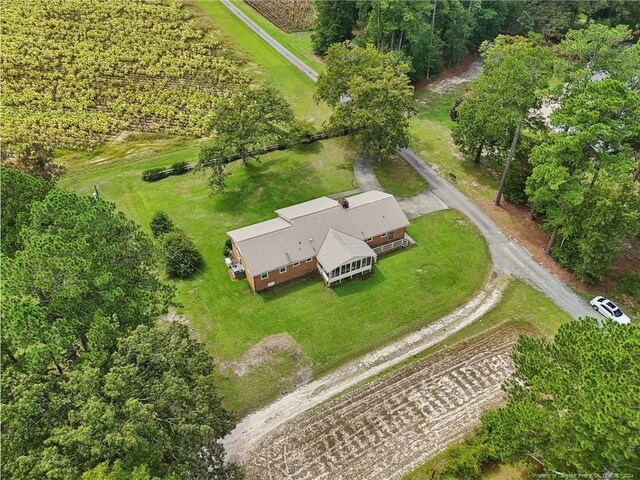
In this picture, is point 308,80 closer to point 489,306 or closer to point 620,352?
point 489,306

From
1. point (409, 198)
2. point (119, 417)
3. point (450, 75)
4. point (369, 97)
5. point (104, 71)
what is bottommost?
point (409, 198)

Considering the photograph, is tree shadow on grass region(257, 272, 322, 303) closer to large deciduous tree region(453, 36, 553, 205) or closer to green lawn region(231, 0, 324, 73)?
large deciduous tree region(453, 36, 553, 205)

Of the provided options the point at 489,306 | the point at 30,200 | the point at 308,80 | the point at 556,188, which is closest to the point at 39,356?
the point at 30,200

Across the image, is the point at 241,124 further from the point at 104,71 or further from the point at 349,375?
the point at 104,71

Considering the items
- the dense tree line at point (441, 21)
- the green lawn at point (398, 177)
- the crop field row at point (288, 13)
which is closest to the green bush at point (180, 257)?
the green lawn at point (398, 177)

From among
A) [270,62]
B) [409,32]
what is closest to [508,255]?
[409,32]
